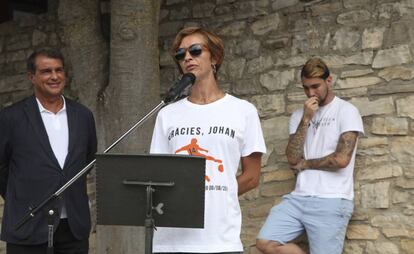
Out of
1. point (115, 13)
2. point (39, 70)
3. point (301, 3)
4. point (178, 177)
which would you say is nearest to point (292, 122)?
point (301, 3)

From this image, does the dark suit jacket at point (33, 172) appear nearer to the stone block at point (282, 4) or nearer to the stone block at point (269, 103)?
the stone block at point (269, 103)

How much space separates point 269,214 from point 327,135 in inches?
29.8

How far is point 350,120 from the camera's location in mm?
4773

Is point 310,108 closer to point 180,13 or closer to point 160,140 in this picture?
point 180,13

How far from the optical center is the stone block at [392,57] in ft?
16.3

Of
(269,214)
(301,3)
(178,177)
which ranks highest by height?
(301,3)

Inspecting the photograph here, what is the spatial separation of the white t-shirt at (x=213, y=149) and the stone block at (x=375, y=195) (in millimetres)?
2193

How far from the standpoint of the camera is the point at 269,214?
5.15m

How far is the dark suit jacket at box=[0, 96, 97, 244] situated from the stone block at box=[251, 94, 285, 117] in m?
2.21

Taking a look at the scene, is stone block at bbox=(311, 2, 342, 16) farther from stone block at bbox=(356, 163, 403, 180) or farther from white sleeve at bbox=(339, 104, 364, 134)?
stone block at bbox=(356, 163, 403, 180)

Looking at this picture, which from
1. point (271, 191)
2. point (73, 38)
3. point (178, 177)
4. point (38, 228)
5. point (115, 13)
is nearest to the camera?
point (178, 177)

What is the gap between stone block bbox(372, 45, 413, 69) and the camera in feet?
16.3

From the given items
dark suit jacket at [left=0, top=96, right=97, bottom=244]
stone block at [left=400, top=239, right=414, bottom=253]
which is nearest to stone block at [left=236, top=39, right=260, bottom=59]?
stone block at [left=400, top=239, right=414, bottom=253]

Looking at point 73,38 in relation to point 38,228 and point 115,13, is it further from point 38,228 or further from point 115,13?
point 38,228
